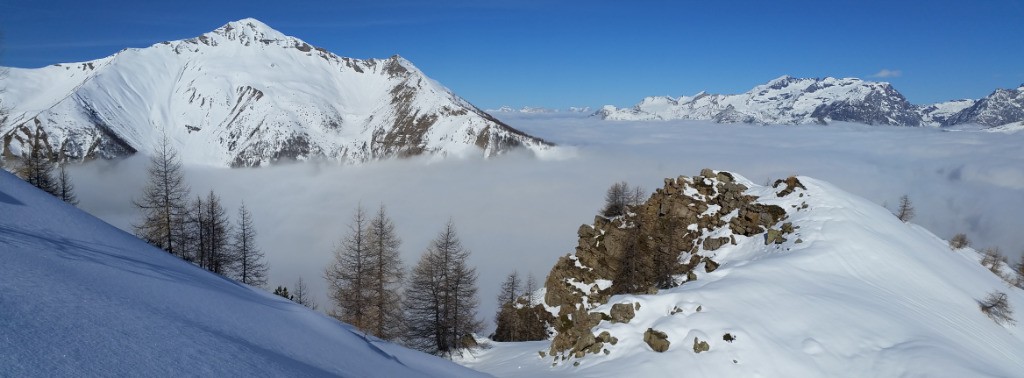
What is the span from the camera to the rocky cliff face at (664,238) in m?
31.5

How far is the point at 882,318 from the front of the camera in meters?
18.4

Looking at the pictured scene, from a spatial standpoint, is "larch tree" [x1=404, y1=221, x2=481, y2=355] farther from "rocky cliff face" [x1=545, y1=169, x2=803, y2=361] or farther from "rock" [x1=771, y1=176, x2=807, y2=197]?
"rock" [x1=771, y1=176, x2=807, y2=197]

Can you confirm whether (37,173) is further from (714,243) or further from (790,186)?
(790,186)

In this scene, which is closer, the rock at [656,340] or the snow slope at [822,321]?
the snow slope at [822,321]

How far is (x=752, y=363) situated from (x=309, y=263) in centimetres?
16628

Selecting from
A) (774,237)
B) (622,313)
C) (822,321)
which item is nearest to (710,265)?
→ (774,237)

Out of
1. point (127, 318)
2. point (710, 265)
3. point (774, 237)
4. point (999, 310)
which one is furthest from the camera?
point (774, 237)

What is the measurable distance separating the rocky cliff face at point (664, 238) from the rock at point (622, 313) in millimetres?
7389

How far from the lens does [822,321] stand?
1794cm

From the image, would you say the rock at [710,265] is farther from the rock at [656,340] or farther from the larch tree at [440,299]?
the larch tree at [440,299]

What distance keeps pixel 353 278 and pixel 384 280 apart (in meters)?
1.77

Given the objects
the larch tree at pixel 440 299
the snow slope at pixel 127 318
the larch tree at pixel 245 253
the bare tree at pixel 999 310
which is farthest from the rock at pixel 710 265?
the larch tree at pixel 245 253

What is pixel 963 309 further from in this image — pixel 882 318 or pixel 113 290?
pixel 113 290

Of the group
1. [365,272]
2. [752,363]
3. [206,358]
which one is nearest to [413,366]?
[206,358]
